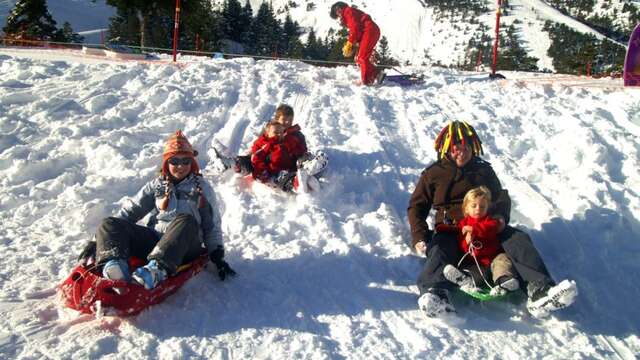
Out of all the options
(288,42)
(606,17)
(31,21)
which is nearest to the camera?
(31,21)

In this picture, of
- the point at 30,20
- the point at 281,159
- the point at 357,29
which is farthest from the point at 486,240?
the point at 30,20

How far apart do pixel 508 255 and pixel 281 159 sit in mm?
2679

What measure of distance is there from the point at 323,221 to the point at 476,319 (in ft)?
5.41

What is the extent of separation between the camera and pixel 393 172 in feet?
19.2

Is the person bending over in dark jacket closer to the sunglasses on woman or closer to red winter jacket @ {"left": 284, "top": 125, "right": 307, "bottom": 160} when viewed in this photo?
red winter jacket @ {"left": 284, "top": 125, "right": 307, "bottom": 160}

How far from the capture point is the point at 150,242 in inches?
140

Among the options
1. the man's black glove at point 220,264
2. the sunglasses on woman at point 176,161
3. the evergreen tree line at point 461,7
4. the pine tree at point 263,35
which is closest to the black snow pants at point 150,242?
the man's black glove at point 220,264

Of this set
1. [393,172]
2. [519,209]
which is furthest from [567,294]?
[393,172]

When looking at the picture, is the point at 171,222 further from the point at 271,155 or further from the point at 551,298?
the point at 551,298

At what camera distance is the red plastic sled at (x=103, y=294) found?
2.99 meters

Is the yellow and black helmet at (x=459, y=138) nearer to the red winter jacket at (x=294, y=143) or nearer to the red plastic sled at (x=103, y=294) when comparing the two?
the red winter jacket at (x=294, y=143)

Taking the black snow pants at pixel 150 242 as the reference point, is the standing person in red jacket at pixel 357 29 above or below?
above

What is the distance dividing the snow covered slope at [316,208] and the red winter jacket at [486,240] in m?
0.35

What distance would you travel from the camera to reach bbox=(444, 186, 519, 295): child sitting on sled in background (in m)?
3.46
